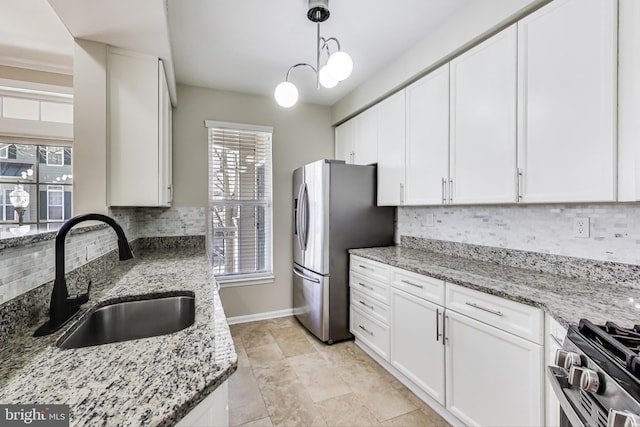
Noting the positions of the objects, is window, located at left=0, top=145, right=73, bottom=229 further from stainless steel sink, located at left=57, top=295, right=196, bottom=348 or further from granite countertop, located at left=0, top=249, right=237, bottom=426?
granite countertop, located at left=0, top=249, right=237, bottom=426

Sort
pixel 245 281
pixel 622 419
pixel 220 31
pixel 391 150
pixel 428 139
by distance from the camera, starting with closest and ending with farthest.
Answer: pixel 622 419 < pixel 220 31 < pixel 428 139 < pixel 391 150 < pixel 245 281

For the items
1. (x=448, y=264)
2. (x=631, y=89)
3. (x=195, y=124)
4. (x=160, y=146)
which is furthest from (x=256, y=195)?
(x=631, y=89)

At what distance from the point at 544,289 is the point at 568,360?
696 millimetres

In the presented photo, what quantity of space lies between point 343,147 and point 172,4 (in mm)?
2184

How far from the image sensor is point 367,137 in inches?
121

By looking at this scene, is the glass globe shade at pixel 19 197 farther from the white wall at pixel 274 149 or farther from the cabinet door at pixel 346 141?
the cabinet door at pixel 346 141

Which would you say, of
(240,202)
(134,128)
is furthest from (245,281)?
(134,128)

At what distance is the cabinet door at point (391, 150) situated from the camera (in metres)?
2.57

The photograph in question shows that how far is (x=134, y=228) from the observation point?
2.67 m

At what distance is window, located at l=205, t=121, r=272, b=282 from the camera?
3234 mm

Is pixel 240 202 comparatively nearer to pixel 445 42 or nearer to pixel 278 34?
pixel 278 34

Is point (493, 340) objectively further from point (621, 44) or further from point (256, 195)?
point (256, 195)

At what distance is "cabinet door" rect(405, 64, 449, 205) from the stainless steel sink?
72.7 inches

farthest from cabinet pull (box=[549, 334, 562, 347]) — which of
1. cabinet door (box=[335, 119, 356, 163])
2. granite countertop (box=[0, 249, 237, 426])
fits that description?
cabinet door (box=[335, 119, 356, 163])
